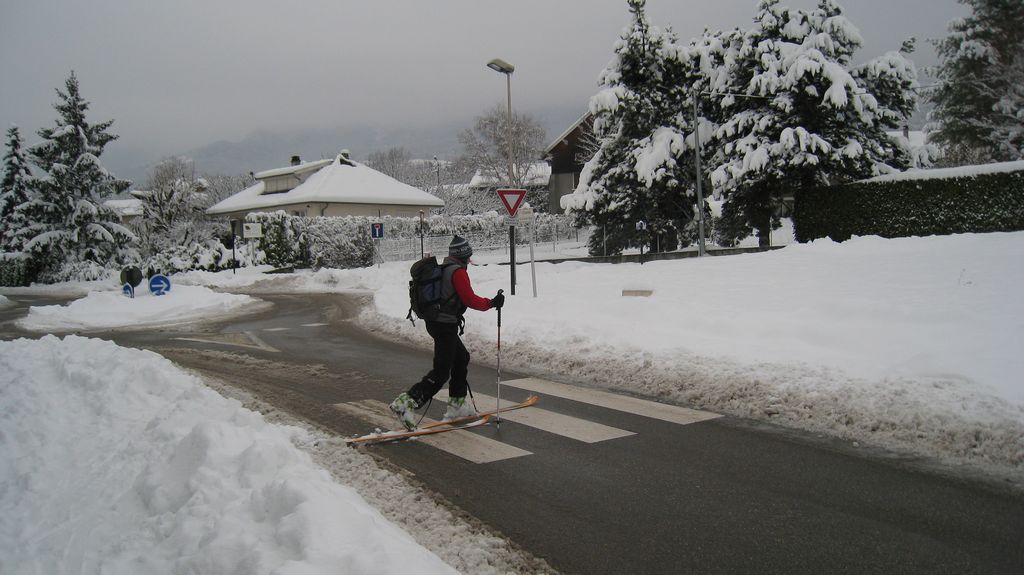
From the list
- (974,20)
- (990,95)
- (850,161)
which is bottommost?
(850,161)

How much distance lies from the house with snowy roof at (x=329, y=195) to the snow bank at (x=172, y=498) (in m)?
39.3

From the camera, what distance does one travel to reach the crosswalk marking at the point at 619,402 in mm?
6656

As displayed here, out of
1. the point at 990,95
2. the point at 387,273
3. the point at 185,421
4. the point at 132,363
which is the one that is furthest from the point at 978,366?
the point at 990,95

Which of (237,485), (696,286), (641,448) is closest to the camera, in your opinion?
(237,485)

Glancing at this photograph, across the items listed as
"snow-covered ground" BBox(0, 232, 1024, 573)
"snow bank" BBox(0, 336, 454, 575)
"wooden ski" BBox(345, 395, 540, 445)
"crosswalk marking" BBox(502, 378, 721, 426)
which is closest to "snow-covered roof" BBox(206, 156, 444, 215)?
"snow-covered ground" BBox(0, 232, 1024, 573)

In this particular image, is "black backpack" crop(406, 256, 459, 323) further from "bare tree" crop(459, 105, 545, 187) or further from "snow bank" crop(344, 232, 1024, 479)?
"bare tree" crop(459, 105, 545, 187)

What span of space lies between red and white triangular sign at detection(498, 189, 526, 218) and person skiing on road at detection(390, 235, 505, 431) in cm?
903

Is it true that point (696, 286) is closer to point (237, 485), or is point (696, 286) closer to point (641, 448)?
point (641, 448)

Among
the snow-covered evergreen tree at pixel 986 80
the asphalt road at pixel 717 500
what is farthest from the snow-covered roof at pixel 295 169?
the asphalt road at pixel 717 500

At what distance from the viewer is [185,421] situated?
5.66 metres

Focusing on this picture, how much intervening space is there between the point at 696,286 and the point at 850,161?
11.1 meters

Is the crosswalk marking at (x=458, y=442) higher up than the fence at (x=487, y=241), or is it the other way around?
the fence at (x=487, y=241)

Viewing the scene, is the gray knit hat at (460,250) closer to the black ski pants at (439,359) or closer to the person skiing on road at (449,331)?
the person skiing on road at (449,331)

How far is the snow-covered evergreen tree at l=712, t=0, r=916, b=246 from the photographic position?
71.6 ft
